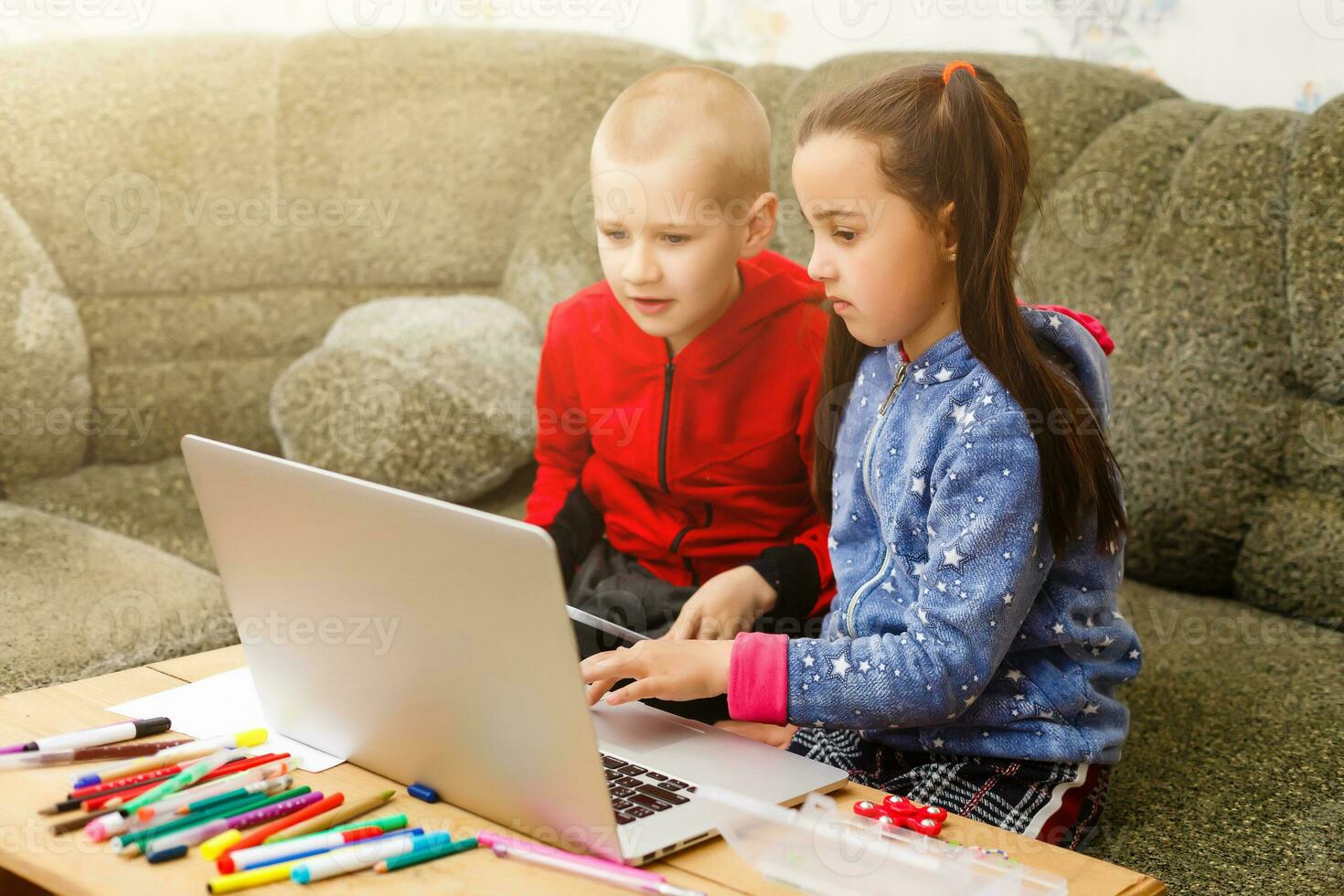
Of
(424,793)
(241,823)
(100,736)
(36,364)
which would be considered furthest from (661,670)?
(36,364)

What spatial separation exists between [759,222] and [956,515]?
0.42 m

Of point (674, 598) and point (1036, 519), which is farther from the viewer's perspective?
point (674, 598)

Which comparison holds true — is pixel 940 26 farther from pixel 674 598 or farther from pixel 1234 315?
pixel 674 598

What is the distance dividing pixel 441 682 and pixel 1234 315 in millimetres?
1038

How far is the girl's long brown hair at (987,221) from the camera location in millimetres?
956

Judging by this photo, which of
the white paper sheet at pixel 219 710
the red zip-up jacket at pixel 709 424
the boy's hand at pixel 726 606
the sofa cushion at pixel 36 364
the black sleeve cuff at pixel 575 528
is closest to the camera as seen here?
the white paper sheet at pixel 219 710

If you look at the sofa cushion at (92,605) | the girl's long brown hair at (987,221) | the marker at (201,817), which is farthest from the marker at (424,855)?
the sofa cushion at (92,605)

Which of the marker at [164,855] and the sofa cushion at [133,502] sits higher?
the marker at [164,855]

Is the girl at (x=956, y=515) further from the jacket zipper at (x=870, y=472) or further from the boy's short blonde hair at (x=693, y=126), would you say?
the boy's short blonde hair at (x=693, y=126)

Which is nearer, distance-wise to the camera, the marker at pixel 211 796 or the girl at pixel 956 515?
the marker at pixel 211 796

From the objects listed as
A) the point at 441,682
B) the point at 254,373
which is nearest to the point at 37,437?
the point at 254,373

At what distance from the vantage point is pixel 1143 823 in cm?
108

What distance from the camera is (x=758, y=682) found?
93cm

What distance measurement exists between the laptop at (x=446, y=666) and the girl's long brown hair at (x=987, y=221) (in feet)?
0.97
